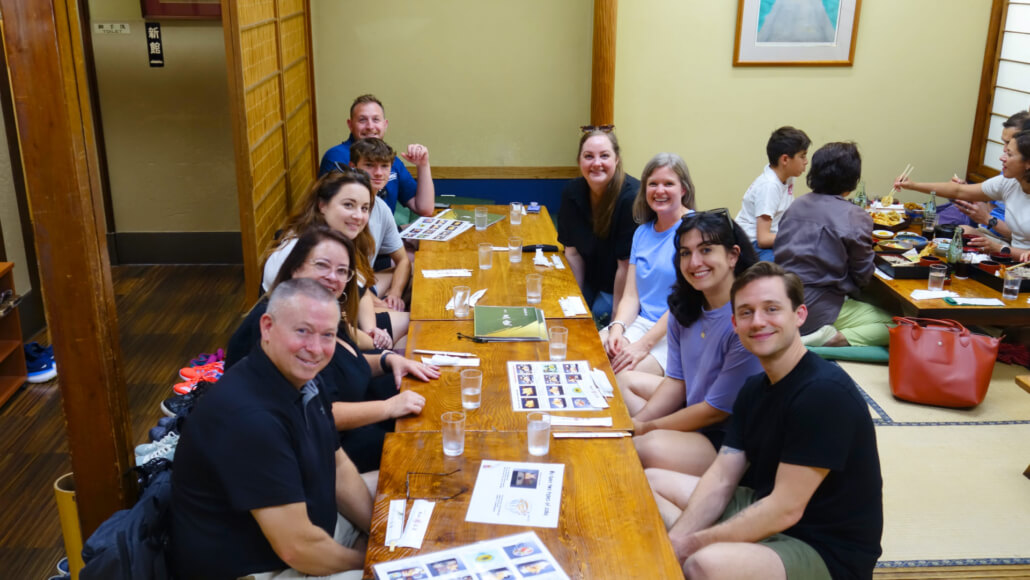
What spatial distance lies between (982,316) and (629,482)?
2999 millimetres

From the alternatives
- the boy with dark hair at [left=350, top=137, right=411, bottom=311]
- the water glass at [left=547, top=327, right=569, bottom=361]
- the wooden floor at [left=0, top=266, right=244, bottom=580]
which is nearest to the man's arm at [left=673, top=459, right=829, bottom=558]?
the water glass at [left=547, top=327, right=569, bottom=361]

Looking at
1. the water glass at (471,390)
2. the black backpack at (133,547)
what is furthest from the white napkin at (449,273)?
the black backpack at (133,547)

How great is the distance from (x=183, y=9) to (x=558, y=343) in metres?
4.52

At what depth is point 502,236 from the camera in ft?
15.8

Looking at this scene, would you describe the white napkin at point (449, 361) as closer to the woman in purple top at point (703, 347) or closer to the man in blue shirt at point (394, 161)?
the woman in purple top at point (703, 347)

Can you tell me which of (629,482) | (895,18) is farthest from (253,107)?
(895,18)

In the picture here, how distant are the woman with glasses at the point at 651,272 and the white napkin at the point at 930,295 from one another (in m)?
1.52

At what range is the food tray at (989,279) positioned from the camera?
461cm

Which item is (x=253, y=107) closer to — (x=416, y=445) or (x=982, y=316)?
(x=416, y=445)

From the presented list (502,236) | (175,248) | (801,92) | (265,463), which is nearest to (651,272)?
(502,236)

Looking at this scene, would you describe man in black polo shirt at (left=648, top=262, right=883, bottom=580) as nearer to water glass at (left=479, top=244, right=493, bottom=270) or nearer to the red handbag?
water glass at (left=479, top=244, right=493, bottom=270)

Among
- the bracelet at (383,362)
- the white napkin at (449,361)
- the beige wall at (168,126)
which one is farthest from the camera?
the beige wall at (168,126)

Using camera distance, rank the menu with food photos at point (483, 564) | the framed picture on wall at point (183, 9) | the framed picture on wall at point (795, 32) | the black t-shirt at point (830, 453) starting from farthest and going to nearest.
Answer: the framed picture on wall at point (795, 32), the framed picture on wall at point (183, 9), the black t-shirt at point (830, 453), the menu with food photos at point (483, 564)

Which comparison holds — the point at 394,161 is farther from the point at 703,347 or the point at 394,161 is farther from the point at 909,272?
the point at 909,272
